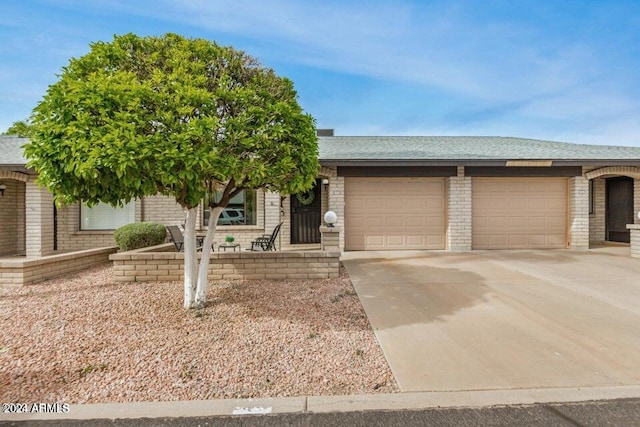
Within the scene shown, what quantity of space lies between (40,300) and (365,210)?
7.77 m

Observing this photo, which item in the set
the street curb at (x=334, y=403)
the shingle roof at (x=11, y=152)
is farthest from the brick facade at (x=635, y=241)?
the shingle roof at (x=11, y=152)

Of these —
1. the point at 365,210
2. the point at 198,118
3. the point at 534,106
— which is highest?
the point at 534,106

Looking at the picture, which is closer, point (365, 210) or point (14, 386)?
point (14, 386)

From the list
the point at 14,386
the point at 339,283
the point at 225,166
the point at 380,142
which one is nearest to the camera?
the point at 14,386

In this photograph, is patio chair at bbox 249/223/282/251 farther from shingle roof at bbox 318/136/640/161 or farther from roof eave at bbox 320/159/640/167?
shingle roof at bbox 318/136/640/161

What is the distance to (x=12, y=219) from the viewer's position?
10.5 metres

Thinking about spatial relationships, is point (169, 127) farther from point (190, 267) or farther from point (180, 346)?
point (180, 346)

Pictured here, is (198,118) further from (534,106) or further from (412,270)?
(534,106)

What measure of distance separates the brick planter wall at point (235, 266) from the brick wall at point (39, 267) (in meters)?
1.43

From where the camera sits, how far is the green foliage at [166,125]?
127 inches

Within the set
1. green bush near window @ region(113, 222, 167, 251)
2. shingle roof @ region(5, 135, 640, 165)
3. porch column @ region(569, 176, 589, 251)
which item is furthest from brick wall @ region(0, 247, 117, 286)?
porch column @ region(569, 176, 589, 251)

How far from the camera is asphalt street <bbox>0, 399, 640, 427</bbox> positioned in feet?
7.43

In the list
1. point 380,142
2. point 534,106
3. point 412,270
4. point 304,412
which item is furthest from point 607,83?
point 304,412

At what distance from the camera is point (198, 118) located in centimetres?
357
